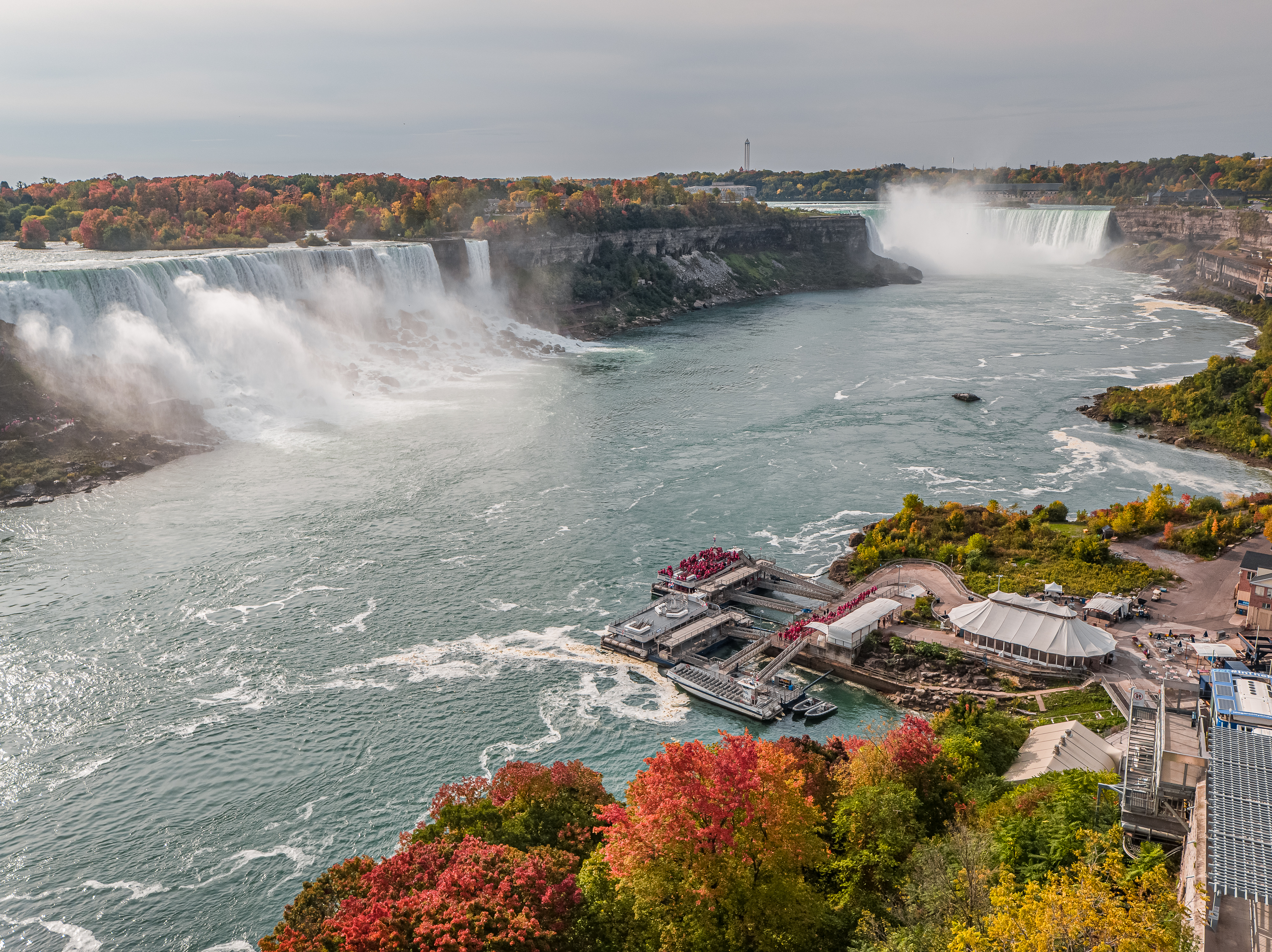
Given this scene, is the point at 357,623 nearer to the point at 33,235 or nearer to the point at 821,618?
the point at 821,618

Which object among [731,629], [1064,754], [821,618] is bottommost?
[731,629]

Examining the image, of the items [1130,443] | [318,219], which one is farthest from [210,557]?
[318,219]

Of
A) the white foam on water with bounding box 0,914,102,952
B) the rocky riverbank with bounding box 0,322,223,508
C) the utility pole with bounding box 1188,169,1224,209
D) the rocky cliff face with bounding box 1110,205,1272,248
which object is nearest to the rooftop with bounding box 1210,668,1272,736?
the white foam on water with bounding box 0,914,102,952

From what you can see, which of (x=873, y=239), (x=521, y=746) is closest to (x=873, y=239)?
(x=873, y=239)

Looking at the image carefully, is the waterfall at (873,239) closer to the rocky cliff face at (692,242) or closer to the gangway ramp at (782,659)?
the rocky cliff face at (692,242)

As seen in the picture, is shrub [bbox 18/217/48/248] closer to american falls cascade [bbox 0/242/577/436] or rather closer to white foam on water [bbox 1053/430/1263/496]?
american falls cascade [bbox 0/242/577/436]

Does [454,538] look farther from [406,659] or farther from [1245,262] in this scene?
[1245,262]

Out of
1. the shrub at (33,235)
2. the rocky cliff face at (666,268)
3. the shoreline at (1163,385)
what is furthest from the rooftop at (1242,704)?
the shrub at (33,235)
